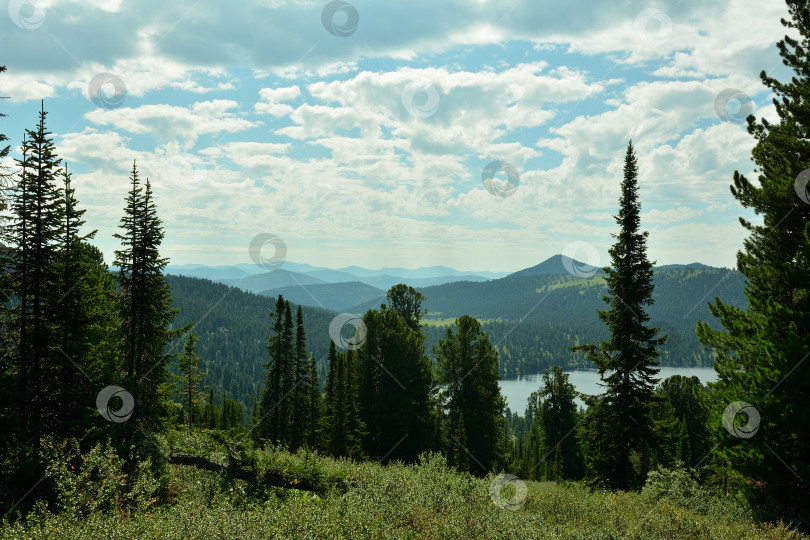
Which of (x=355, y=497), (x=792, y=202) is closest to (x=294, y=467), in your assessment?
(x=355, y=497)

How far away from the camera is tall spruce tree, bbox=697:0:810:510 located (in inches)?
482

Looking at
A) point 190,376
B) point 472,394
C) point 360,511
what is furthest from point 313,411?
point 360,511

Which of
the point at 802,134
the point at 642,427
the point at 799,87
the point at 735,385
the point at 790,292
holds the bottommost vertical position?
the point at 642,427

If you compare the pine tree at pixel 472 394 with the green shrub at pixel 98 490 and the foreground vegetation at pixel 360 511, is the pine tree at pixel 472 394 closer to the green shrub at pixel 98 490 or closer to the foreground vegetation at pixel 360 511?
the foreground vegetation at pixel 360 511

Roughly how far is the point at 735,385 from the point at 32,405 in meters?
24.1

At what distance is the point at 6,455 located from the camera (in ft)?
47.1

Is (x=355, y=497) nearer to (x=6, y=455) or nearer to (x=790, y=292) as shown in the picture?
(x=6, y=455)

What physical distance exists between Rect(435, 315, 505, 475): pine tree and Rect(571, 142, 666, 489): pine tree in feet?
41.2

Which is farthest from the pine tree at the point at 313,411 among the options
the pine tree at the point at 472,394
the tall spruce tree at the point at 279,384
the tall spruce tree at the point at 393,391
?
the pine tree at the point at 472,394

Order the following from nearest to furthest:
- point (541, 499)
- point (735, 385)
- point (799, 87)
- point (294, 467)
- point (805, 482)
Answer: point (541, 499)
point (805, 482)
point (294, 467)
point (735, 385)
point (799, 87)

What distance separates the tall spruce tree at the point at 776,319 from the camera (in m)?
12.2

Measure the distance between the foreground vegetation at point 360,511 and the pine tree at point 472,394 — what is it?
19.8 m

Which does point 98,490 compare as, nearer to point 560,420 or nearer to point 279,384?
point 279,384

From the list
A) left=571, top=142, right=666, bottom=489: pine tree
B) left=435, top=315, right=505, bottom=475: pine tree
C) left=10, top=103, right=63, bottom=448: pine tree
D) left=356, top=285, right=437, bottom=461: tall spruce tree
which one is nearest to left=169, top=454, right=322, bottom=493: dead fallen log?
left=10, top=103, right=63, bottom=448: pine tree
